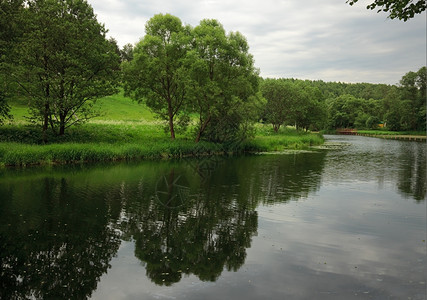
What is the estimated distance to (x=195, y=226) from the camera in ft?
42.0

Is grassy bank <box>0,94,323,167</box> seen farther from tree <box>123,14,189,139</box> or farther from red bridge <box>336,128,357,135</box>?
red bridge <box>336,128,357,135</box>

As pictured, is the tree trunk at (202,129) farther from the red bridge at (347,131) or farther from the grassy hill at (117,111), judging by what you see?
the red bridge at (347,131)

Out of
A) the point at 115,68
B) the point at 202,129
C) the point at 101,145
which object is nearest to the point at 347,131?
the point at 202,129

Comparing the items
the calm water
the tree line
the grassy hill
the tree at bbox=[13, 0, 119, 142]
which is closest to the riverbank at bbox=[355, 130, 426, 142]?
the tree line

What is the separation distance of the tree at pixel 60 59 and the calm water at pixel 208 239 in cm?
1146

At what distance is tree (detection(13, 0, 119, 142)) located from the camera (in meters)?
30.4

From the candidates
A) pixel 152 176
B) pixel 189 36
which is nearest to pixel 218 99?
pixel 189 36

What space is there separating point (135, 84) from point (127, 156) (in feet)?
33.2

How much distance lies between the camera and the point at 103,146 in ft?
104

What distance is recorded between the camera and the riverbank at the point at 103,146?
27.2 metres

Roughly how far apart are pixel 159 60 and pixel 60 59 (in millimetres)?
10408

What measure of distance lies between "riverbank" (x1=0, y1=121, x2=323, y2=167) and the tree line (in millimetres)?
1461

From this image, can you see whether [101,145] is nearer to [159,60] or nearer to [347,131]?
[159,60]

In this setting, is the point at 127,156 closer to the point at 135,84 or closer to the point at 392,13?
the point at 135,84
